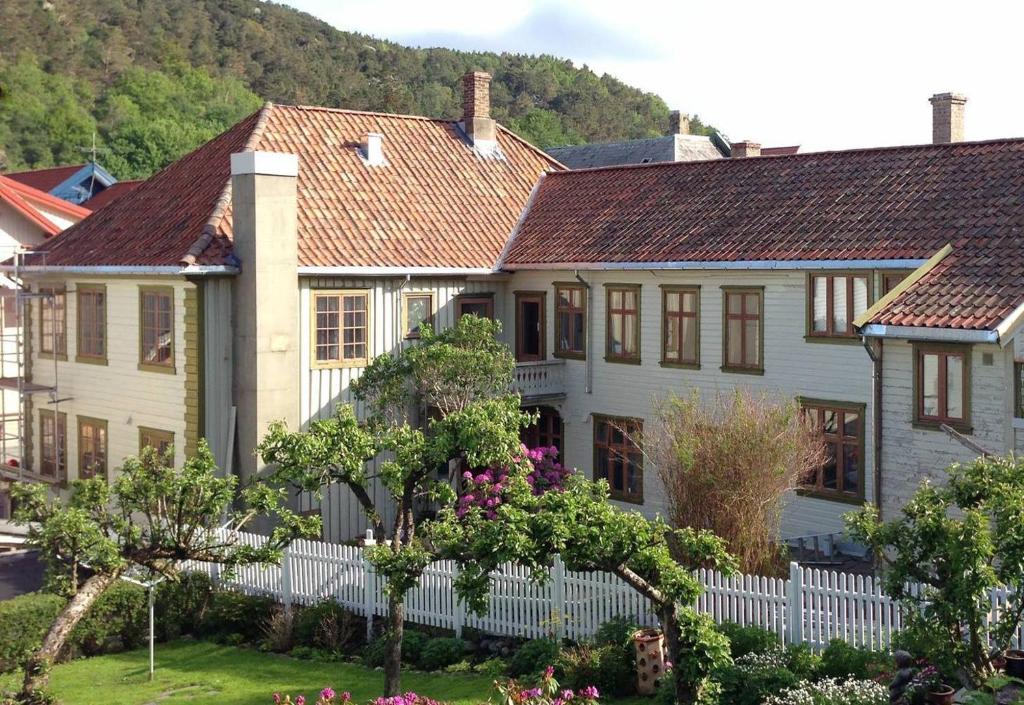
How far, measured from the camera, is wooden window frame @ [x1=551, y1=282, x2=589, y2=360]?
25.9m

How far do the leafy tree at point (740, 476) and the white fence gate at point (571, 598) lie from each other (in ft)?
4.01

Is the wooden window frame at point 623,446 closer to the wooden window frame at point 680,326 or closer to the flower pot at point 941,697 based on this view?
the wooden window frame at point 680,326

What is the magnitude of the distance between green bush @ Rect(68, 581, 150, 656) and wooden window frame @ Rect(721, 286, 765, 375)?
35.4ft

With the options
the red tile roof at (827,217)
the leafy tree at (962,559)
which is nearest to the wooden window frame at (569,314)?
the red tile roof at (827,217)

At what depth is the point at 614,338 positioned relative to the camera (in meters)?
25.3

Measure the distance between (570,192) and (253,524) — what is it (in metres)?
10.5

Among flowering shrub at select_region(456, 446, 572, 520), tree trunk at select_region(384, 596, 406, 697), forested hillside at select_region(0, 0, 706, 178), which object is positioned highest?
forested hillside at select_region(0, 0, 706, 178)

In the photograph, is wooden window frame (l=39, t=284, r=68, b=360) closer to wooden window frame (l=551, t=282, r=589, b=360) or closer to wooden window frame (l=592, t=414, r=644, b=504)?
wooden window frame (l=551, t=282, r=589, b=360)

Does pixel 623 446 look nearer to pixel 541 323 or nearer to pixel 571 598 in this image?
pixel 541 323

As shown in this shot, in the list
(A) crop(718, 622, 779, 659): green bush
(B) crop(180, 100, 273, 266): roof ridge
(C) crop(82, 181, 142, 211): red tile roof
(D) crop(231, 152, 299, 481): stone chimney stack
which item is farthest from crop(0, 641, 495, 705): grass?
(C) crop(82, 181, 142, 211): red tile roof

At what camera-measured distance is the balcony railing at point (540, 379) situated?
82.3 ft

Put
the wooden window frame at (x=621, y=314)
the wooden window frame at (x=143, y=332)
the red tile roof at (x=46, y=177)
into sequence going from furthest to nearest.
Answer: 1. the red tile roof at (x=46, y=177)
2. the wooden window frame at (x=621, y=314)
3. the wooden window frame at (x=143, y=332)

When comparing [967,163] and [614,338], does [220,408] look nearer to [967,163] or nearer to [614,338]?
[614,338]

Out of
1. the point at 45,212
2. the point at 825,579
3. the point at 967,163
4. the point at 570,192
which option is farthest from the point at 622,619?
the point at 45,212
